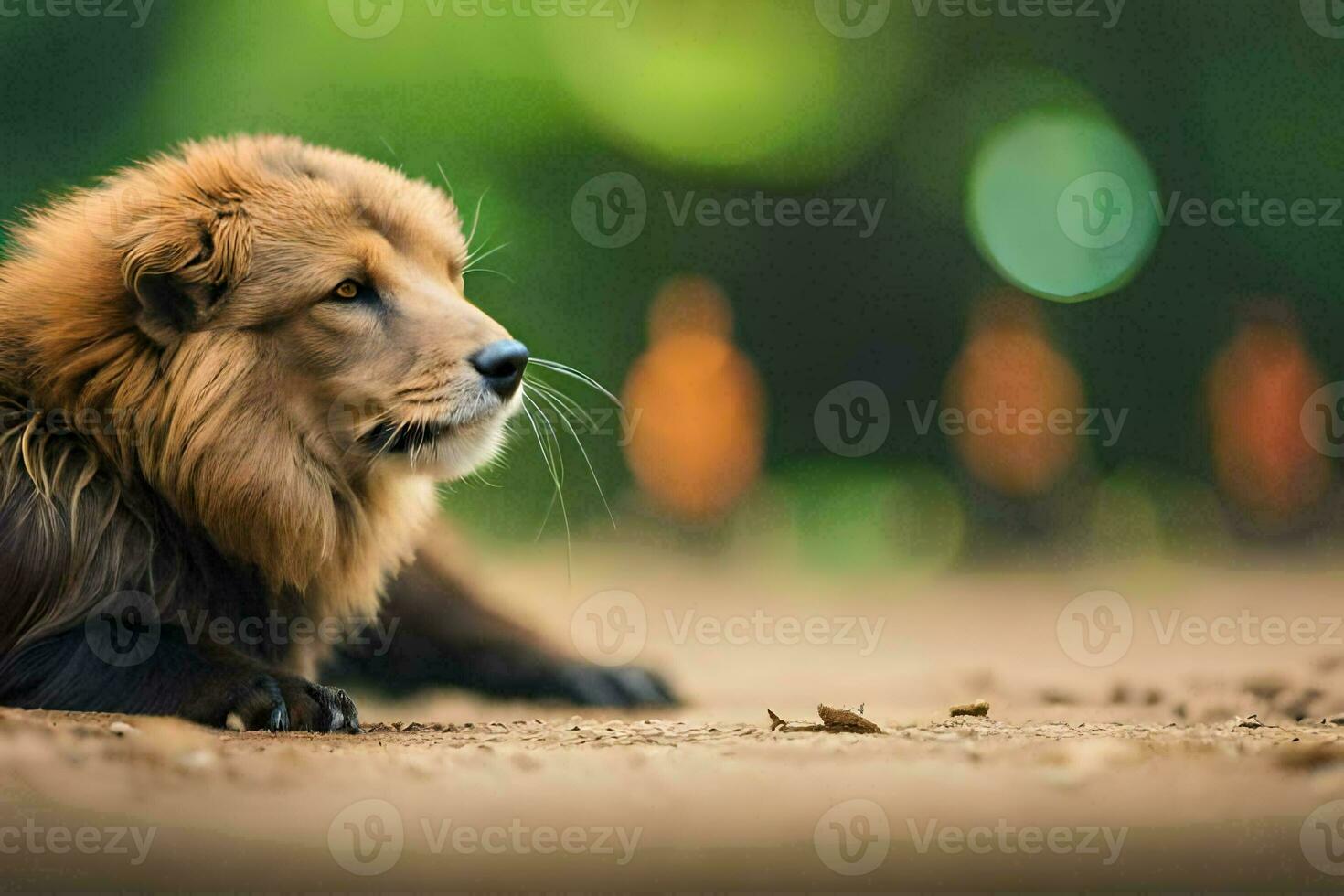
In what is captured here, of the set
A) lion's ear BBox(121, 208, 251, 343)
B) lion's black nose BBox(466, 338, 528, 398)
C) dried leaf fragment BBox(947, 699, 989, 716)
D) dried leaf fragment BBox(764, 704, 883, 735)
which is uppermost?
lion's black nose BBox(466, 338, 528, 398)

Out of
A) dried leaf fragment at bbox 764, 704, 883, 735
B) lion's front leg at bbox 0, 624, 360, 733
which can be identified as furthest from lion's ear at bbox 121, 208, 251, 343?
dried leaf fragment at bbox 764, 704, 883, 735

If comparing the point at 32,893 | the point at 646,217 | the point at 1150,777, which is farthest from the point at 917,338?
the point at 32,893

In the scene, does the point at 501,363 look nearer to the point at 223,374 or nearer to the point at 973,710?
the point at 223,374

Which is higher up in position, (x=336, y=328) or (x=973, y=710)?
(x=336, y=328)

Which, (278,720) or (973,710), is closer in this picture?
(278,720)

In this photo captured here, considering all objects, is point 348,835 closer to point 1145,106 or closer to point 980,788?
point 980,788

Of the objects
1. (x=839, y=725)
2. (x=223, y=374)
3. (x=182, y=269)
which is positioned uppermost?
(x=182, y=269)

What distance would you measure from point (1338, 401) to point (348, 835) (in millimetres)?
6049

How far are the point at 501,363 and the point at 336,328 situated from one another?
335 millimetres

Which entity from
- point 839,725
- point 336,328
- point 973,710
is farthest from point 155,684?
point 973,710

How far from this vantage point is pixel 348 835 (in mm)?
1850

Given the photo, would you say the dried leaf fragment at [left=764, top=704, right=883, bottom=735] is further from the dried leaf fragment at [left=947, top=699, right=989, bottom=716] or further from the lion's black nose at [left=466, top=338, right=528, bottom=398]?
the lion's black nose at [left=466, top=338, right=528, bottom=398]

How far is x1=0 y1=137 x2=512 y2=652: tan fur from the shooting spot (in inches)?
109

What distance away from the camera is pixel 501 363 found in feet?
9.37
